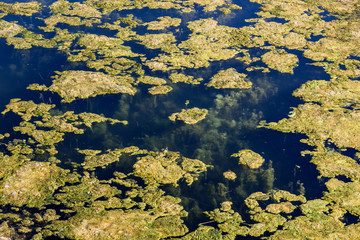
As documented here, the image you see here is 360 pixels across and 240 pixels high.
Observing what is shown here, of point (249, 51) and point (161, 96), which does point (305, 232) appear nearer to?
point (161, 96)

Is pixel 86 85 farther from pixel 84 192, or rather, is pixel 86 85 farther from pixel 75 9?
pixel 75 9

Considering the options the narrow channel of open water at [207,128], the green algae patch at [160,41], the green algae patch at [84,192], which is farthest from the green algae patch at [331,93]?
the green algae patch at [84,192]

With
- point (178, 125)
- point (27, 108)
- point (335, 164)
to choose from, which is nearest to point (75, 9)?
point (27, 108)

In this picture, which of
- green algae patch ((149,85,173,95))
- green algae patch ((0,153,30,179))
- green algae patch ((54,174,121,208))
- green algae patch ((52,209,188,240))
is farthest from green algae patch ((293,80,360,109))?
green algae patch ((0,153,30,179))

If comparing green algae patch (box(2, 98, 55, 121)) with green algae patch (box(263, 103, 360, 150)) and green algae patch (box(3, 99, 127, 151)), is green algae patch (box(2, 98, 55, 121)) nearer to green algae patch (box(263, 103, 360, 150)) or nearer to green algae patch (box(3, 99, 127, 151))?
green algae patch (box(3, 99, 127, 151))

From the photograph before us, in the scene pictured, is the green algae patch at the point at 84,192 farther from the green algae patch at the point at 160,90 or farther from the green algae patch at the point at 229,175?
the green algae patch at the point at 160,90

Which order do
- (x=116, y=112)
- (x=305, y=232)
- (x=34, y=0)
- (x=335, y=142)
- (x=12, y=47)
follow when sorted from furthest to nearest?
1. (x=34, y=0)
2. (x=12, y=47)
3. (x=116, y=112)
4. (x=335, y=142)
5. (x=305, y=232)

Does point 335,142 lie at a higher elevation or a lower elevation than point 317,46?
lower

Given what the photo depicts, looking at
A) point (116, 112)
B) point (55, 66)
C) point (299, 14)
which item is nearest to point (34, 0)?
point (55, 66)
